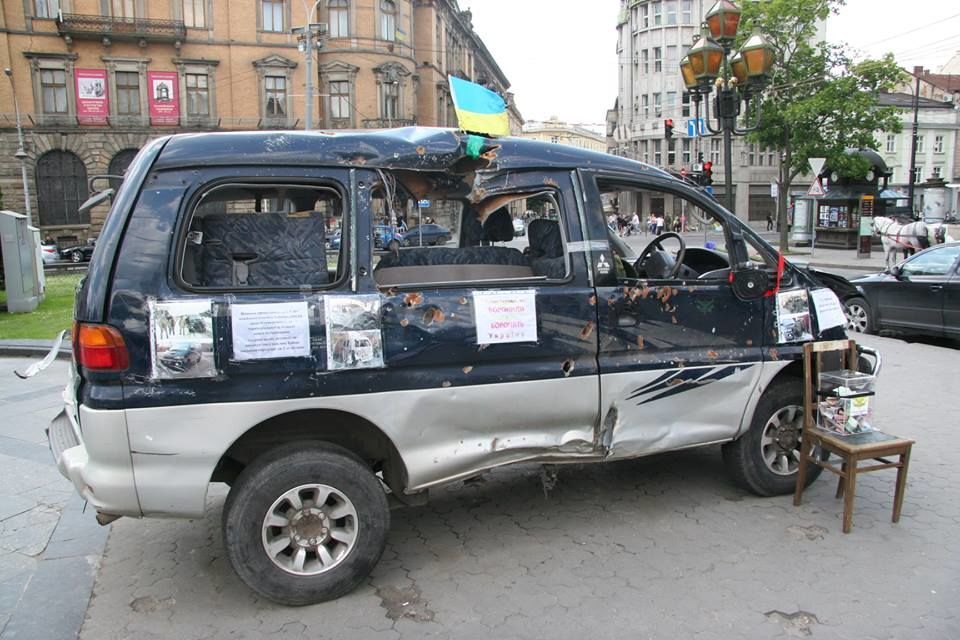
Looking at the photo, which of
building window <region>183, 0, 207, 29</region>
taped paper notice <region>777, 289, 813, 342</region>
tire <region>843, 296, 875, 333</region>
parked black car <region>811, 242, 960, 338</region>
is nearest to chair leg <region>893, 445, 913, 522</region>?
taped paper notice <region>777, 289, 813, 342</region>

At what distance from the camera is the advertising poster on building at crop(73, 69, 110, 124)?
43406 mm

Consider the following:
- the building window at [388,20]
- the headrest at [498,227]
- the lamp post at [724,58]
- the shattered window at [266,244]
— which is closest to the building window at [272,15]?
the building window at [388,20]

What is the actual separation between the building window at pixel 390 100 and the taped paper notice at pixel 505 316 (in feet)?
159

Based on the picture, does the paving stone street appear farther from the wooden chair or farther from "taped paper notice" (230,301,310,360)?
"taped paper notice" (230,301,310,360)

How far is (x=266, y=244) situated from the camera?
12.0ft

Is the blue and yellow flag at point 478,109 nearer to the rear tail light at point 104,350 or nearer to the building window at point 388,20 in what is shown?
the rear tail light at point 104,350

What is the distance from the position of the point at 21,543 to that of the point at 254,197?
8.22 feet

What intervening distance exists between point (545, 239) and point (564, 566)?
1841 millimetres

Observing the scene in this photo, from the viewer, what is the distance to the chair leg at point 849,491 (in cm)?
392

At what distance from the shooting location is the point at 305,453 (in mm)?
3393

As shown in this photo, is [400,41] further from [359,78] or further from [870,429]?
[870,429]

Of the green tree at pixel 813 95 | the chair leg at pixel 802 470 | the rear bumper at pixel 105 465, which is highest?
the green tree at pixel 813 95

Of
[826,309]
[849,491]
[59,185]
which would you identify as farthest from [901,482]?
[59,185]

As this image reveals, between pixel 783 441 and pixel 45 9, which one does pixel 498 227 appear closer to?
pixel 783 441
